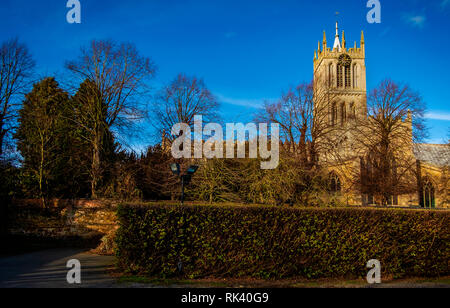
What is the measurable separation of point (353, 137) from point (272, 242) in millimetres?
27646

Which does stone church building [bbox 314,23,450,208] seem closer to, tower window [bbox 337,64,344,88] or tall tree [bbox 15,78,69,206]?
tower window [bbox 337,64,344,88]

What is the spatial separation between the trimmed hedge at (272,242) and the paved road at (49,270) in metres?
1.05

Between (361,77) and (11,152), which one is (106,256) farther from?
(361,77)

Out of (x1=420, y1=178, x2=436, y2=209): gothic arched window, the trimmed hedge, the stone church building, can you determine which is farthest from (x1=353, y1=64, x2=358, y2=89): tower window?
the trimmed hedge

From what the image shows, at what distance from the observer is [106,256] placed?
1217 cm

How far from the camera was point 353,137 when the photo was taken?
33719 mm

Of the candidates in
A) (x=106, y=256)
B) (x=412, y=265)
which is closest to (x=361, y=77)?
(x=412, y=265)

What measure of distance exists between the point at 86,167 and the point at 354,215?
1655 cm

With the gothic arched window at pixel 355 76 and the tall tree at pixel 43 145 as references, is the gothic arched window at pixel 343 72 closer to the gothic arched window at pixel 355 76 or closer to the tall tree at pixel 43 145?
the gothic arched window at pixel 355 76

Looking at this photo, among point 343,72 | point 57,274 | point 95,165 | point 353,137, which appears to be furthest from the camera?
point 343,72

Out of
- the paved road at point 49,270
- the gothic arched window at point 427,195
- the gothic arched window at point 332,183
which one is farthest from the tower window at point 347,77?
the paved road at point 49,270

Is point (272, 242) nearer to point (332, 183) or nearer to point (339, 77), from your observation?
point (332, 183)

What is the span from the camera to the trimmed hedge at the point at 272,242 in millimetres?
9242

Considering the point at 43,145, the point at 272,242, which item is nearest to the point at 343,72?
the point at 43,145
